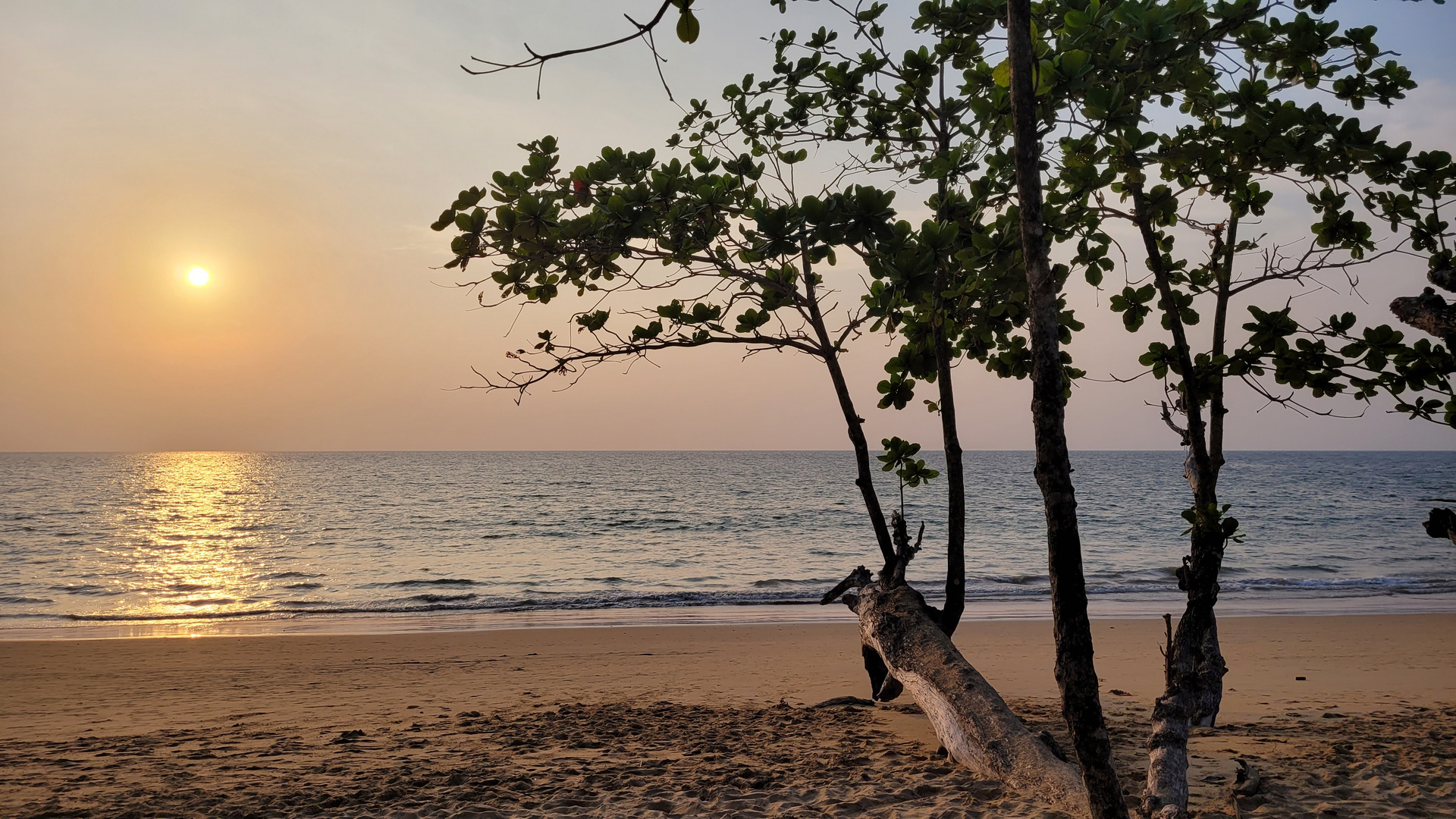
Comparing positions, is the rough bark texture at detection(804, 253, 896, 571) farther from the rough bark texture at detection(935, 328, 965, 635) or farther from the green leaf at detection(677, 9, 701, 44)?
the green leaf at detection(677, 9, 701, 44)

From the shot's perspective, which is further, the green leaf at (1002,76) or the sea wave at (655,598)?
the sea wave at (655,598)

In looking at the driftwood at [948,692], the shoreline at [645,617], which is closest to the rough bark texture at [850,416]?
the driftwood at [948,692]

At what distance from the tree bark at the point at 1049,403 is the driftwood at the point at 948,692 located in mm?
1605

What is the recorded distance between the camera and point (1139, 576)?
1944cm

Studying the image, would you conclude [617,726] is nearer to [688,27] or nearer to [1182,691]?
[1182,691]

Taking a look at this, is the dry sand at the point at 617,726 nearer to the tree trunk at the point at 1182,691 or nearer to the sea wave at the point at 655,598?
the tree trunk at the point at 1182,691

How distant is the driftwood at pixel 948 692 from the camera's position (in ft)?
14.2

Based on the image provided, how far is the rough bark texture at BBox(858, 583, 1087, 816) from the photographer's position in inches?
169

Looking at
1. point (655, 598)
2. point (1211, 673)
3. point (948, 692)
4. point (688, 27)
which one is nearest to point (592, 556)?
point (655, 598)

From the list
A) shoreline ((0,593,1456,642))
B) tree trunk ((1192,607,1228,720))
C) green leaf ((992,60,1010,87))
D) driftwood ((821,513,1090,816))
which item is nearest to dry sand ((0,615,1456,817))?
driftwood ((821,513,1090,816))

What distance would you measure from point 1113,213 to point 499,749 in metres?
4.89

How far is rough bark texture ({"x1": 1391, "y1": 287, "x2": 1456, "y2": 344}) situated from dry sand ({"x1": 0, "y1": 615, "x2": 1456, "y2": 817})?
2424 mm

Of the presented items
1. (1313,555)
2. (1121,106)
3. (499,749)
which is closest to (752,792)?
(499,749)

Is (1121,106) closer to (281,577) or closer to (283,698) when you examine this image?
(283,698)
